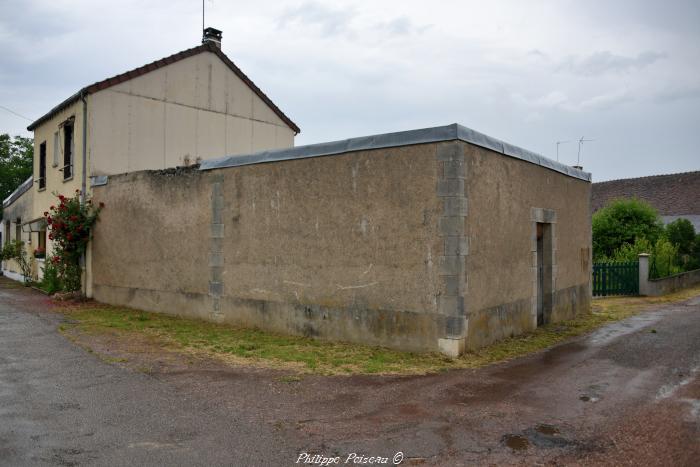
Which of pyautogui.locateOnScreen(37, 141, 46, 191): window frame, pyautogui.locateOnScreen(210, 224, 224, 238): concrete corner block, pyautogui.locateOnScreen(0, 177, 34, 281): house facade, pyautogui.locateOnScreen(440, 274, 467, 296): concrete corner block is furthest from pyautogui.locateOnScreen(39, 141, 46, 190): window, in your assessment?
pyautogui.locateOnScreen(440, 274, 467, 296): concrete corner block

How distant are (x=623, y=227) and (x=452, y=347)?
1780 cm

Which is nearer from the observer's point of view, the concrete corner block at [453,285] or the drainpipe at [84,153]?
the concrete corner block at [453,285]

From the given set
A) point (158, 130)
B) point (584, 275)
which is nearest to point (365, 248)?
point (584, 275)

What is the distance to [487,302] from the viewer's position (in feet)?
28.2

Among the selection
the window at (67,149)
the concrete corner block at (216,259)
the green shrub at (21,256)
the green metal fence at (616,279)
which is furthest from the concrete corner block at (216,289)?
the green metal fence at (616,279)

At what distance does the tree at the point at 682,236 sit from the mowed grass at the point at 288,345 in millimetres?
Answer: 12989

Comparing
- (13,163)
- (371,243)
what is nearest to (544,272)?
(371,243)

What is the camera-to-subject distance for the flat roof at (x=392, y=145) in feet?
26.0

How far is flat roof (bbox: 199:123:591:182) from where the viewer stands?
26.0ft

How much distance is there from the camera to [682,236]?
2305 centimetres

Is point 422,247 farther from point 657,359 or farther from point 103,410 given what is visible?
point 103,410

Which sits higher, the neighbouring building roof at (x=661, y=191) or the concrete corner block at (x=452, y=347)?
the neighbouring building roof at (x=661, y=191)

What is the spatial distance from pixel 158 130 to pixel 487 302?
37.2ft

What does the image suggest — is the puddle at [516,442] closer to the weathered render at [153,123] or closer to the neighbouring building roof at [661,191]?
the weathered render at [153,123]
